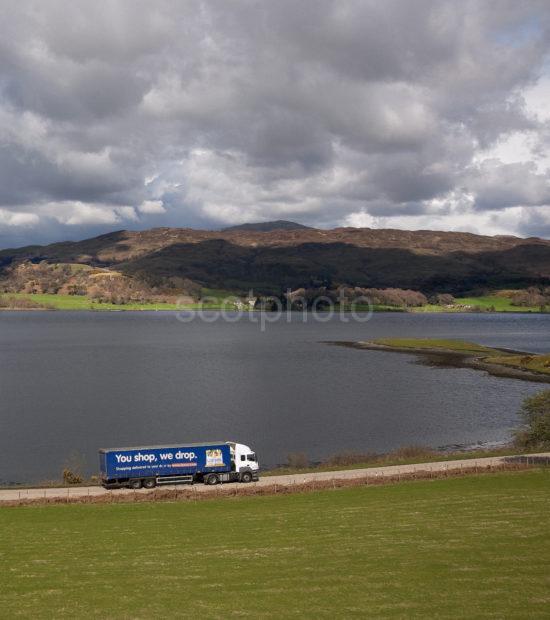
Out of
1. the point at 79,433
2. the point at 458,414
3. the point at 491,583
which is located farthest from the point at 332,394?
the point at 491,583

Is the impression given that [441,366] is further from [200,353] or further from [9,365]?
[9,365]

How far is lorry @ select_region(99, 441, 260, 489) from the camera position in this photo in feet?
156

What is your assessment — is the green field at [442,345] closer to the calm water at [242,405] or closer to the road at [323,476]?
the calm water at [242,405]

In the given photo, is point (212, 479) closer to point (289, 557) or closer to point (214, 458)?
point (214, 458)

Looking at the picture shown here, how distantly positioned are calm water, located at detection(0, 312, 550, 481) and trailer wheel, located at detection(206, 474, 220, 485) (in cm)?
1526

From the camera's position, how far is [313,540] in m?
29.8

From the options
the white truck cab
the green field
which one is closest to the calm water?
the white truck cab

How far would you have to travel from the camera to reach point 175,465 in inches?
1918

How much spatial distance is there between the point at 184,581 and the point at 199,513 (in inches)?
538

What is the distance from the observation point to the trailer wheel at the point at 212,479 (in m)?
49.2

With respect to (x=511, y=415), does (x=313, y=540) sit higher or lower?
higher

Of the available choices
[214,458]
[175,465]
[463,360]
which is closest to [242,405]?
[214,458]

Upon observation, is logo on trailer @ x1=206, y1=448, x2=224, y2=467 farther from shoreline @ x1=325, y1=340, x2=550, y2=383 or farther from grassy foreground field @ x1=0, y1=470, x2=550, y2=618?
shoreline @ x1=325, y1=340, x2=550, y2=383

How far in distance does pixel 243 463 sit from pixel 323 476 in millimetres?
6228
